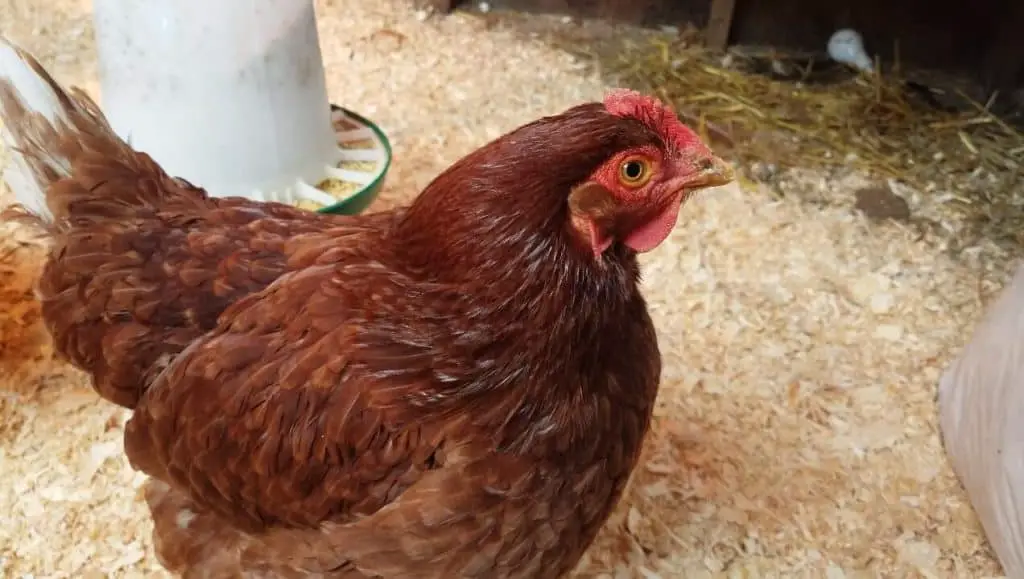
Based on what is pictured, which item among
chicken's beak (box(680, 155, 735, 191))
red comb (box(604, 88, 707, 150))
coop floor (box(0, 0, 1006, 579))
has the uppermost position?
red comb (box(604, 88, 707, 150))

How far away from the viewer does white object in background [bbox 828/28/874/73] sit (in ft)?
9.18

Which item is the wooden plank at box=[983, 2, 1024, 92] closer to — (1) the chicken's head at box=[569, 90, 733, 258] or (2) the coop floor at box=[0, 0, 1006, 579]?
(2) the coop floor at box=[0, 0, 1006, 579]

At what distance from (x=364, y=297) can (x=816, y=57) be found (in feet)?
7.61

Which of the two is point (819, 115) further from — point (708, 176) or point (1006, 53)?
point (708, 176)

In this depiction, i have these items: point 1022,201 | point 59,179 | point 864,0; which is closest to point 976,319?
point 1022,201

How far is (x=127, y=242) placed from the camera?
46.6 inches

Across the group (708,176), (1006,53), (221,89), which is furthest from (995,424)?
(1006,53)

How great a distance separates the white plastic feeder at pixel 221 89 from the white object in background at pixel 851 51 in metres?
1.82

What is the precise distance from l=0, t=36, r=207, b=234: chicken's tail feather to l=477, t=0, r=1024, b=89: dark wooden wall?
83.9 inches

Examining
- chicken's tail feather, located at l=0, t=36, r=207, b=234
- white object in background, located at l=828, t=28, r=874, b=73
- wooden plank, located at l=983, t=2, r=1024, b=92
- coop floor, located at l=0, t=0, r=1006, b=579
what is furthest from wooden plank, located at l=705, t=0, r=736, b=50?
chicken's tail feather, located at l=0, t=36, r=207, b=234

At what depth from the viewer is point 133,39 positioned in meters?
1.63

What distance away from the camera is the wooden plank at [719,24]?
278 centimetres

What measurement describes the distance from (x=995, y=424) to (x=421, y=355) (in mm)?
1099

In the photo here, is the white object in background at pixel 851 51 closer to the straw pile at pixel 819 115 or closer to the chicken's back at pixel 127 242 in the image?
the straw pile at pixel 819 115
